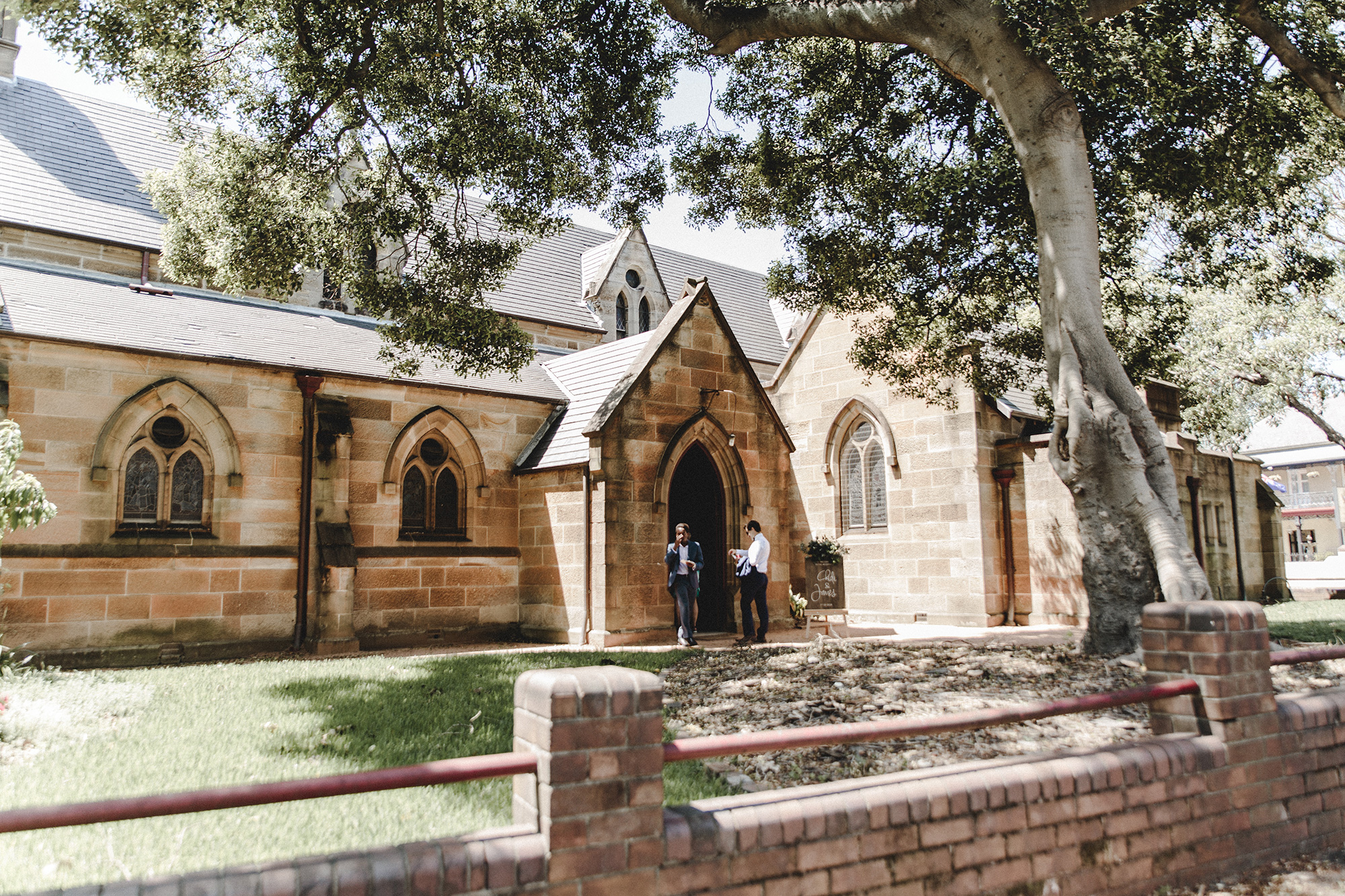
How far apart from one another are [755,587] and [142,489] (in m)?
9.45

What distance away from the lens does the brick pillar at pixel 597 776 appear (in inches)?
125

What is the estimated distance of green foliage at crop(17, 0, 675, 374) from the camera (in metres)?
11.0

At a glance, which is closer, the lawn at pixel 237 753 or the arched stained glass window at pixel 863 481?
the lawn at pixel 237 753

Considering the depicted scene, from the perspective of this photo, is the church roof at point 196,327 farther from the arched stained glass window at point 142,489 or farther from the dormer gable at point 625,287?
the dormer gable at point 625,287

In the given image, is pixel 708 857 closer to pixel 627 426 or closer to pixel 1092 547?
pixel 1092 547

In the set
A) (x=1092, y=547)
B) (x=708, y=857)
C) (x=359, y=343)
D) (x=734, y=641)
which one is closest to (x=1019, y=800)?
(x=708, y=857)

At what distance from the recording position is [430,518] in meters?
15.0

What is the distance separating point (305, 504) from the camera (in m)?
13.4

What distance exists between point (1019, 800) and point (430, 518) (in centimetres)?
1231

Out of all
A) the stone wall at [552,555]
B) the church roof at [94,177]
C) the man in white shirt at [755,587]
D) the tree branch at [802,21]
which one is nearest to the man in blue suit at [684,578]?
the man in white shirt at [755,587]

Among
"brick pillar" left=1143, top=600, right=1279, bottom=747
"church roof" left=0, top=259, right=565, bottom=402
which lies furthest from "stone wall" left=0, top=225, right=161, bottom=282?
"brick pillar" left=1143, top=600, right=1279, bottom=747

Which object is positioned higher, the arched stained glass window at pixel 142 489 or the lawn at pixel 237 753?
the arched stained glass window at pixel 142 489

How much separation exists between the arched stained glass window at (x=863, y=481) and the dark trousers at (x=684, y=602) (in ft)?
23.0

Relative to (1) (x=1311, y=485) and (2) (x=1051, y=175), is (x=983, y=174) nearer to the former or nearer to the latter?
(2) (x=1051, y=175)
